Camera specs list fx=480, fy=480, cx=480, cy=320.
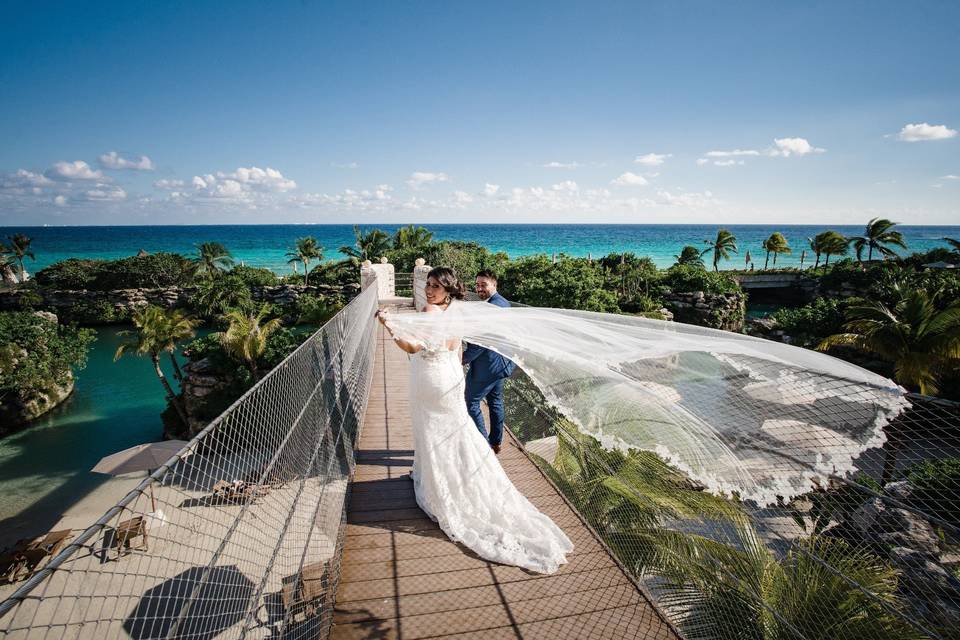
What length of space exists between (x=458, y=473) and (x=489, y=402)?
3.67ft

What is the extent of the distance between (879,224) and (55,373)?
58.4 m

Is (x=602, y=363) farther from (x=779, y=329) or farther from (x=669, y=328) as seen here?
(x=779, y=329)

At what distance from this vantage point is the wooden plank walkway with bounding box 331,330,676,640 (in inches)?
119

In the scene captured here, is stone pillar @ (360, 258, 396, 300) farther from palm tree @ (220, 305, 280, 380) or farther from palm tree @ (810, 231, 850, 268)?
palm tree @ (810, 231, 850, 268)

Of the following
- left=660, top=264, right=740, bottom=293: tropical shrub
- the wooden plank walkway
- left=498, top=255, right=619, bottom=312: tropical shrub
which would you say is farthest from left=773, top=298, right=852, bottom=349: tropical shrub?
the wooden plank walkway

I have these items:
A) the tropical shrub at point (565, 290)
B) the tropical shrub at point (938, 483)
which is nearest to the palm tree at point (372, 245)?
the tropical shrub at point (565, 290)

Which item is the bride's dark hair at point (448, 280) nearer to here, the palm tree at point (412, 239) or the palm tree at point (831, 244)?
the palm tree at point (412, 239)

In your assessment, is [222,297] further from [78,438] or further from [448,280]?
[448,280]

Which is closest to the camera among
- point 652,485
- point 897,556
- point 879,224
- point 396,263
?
point 652,485

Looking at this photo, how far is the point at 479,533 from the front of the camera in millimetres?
3719

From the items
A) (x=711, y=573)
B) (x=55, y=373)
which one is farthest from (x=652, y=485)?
(x=55, y=373)

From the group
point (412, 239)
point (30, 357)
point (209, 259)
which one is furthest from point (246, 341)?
point (209, 259)

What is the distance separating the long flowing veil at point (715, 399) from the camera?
3244 mm

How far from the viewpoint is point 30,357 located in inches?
895
